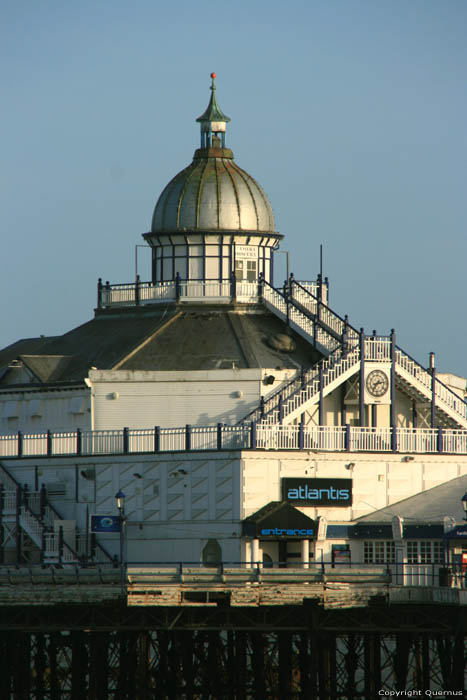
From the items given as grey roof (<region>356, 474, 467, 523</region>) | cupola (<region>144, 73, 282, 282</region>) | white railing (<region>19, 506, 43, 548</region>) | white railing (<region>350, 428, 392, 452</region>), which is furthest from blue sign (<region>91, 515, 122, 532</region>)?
cupola (<region>144, 73, 282, 282</region>)

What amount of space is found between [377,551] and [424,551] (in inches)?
168

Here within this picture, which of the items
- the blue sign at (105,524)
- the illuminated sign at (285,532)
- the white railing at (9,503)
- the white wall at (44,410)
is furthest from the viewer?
the white wall at (44,410)

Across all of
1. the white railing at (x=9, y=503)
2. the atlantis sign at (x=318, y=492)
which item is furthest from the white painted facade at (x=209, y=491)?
the white railing at (x=9, y=503)

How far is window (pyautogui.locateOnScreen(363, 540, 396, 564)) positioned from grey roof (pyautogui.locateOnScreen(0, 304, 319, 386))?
33.5 feet

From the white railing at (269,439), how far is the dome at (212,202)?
14.1 m

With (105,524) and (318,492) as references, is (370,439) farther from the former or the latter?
(105,524)

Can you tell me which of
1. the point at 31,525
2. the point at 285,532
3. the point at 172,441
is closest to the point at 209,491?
the point at 172,441

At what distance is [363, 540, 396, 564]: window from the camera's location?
85.4 m

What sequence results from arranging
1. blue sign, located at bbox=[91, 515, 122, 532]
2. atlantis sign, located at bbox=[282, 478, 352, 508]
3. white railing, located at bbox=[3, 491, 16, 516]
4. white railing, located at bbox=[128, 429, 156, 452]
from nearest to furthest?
blue sign, located at bbox=[91, 515, 122, 532] < atlantis sign, located at bbox=[282, 478, 352, 508] < white railing, located at bbox=[128, 429, 156, 452] < white railing, located at bbox=[3, 491, 16, 516]

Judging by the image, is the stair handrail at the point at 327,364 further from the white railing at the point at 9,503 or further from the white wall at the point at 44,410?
the white railing at the point at 9,503

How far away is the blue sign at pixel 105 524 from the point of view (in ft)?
267

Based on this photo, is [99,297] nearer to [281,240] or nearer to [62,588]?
[281,240]

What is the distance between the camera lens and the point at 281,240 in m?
102

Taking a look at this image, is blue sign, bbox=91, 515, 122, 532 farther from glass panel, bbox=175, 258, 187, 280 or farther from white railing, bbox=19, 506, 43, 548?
glass panel, bbox=175, 258, 187, 280
